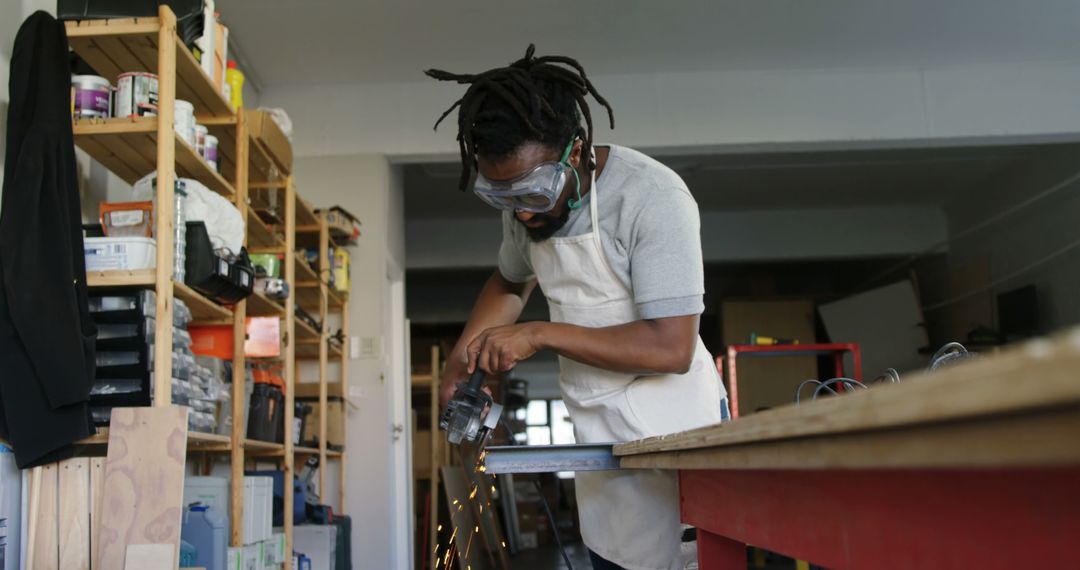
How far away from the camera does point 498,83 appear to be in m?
1.60

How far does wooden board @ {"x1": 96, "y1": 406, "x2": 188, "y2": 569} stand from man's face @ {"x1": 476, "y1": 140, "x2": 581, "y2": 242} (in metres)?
1.20

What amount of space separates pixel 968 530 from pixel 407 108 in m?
5.46

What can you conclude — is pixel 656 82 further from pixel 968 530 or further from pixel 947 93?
pixel 968 530

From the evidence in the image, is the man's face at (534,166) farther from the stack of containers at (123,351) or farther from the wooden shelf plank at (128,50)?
the wooden shelf plank at (128,50)

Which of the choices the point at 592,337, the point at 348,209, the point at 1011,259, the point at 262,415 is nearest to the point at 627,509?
the point at 592,337

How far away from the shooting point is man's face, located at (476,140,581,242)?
5.12 feet

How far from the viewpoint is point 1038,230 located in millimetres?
7199

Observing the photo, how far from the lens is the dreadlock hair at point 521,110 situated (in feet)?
5.09

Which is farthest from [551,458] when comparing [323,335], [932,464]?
[323,335]

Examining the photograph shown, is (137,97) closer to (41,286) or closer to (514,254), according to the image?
(41,286)

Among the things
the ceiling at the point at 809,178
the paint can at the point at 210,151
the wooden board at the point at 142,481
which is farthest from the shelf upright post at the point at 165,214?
the ceiling at the point at 809,178

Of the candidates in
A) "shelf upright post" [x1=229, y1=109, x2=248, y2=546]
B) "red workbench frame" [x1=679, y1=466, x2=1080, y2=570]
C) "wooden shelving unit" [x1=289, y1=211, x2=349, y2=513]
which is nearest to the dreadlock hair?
"red workbench frame" [x1=679, y1=466, x2=1080, y2=570]

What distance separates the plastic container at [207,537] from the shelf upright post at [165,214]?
0.43 m

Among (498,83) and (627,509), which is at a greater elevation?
(498,83)
